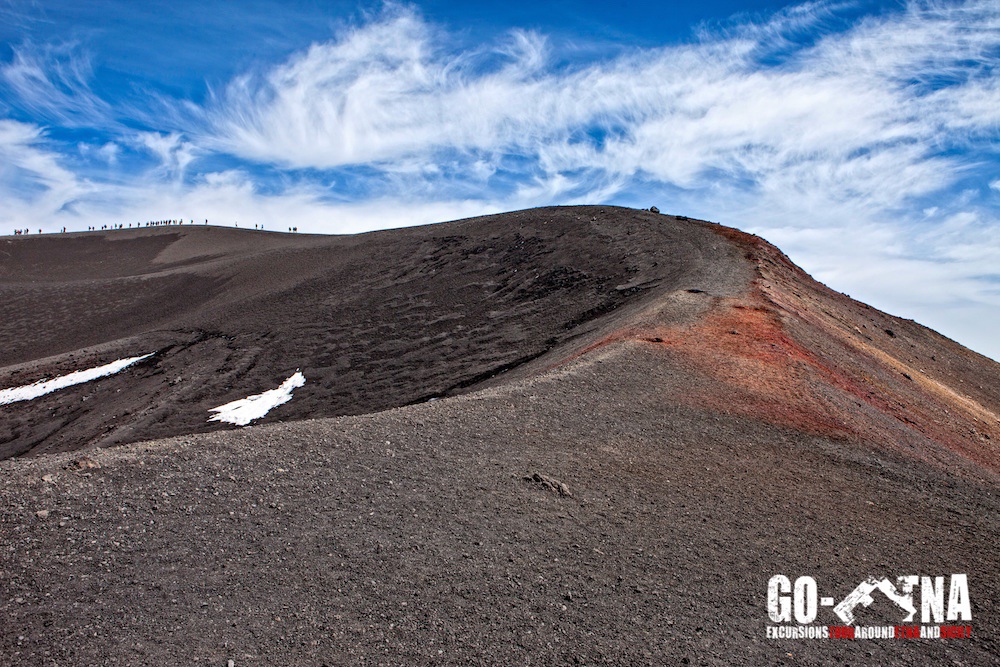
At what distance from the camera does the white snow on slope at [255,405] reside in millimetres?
24547

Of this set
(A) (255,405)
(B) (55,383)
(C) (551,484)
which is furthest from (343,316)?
(C) (551,484)

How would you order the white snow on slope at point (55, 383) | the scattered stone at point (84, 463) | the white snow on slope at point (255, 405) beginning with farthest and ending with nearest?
the white snow on slope at point (55, 383), the white snow on slope at point (255, 405), the scattered stone at point (84, 463)

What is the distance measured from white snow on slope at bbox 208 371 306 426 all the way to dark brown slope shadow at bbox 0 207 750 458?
1.76 ft

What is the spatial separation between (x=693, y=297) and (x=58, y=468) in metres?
17.3

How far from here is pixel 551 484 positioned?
10.7 meters

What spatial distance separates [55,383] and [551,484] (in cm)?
2835

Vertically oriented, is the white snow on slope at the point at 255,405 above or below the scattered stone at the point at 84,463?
below

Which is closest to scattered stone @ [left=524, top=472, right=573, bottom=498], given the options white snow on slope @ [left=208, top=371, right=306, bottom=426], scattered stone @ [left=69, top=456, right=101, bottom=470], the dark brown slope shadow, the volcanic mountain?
the volcanic mountain

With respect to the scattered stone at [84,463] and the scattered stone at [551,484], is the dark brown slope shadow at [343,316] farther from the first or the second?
the scattered stone at [84,463]

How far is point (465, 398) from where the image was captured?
13961 millimetres

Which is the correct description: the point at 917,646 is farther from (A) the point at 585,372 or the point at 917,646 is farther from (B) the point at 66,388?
(B) the point at 66,388

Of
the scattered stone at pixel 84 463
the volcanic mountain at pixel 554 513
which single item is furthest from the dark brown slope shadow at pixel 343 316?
the scattered stone at pixel 84 463

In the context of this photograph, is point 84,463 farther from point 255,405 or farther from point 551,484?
point 255,405

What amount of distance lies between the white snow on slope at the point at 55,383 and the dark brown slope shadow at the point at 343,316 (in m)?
0.65
